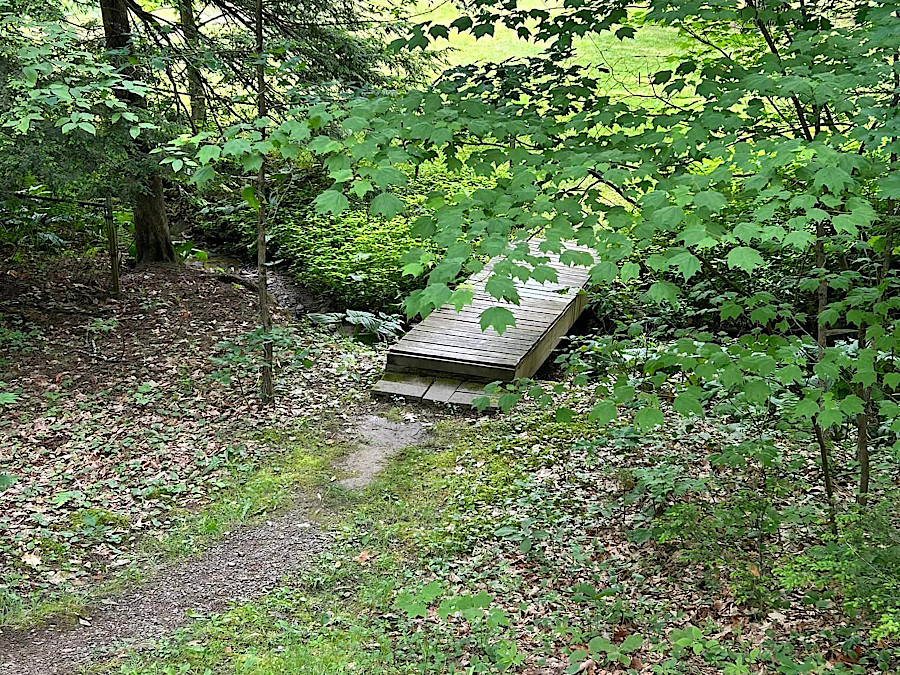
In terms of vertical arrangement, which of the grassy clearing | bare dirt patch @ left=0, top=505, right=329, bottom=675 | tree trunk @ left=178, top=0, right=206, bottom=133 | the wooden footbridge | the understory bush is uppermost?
the grassy clearing

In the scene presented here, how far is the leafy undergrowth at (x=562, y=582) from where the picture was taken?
4.05 m

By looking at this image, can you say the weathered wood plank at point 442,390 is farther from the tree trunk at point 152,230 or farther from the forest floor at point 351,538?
the tree trunk at point 152,230

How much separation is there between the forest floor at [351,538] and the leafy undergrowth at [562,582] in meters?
0.02

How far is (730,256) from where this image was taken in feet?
9.53

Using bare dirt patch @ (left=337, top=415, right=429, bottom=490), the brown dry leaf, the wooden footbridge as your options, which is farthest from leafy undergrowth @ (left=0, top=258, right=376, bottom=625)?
the wooden footbridge

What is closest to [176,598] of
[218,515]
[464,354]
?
[218,515]

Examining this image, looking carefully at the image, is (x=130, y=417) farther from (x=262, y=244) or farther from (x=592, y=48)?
(x=592, y=48)

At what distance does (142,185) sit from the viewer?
319 inches

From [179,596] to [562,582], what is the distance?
7.43ft

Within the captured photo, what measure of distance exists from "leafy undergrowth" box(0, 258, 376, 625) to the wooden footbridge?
0.52 meters

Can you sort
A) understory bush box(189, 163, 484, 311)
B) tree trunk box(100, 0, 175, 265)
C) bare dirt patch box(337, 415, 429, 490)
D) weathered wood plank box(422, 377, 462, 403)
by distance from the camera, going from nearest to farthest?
bare dirt patch box(337, 415, 429, 490)
weathered wood plank box(422, 377, 462, 403)
tree trunk box(100, 0, 175, 265)
understory bush box(189, 163, 484, 311)

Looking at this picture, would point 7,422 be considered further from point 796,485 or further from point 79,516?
point 796,485

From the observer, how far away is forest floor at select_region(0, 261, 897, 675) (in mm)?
4211

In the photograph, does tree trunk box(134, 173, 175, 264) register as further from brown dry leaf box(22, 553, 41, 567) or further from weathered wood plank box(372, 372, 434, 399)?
brown dry leaf box(22, 553, 41, 567)
